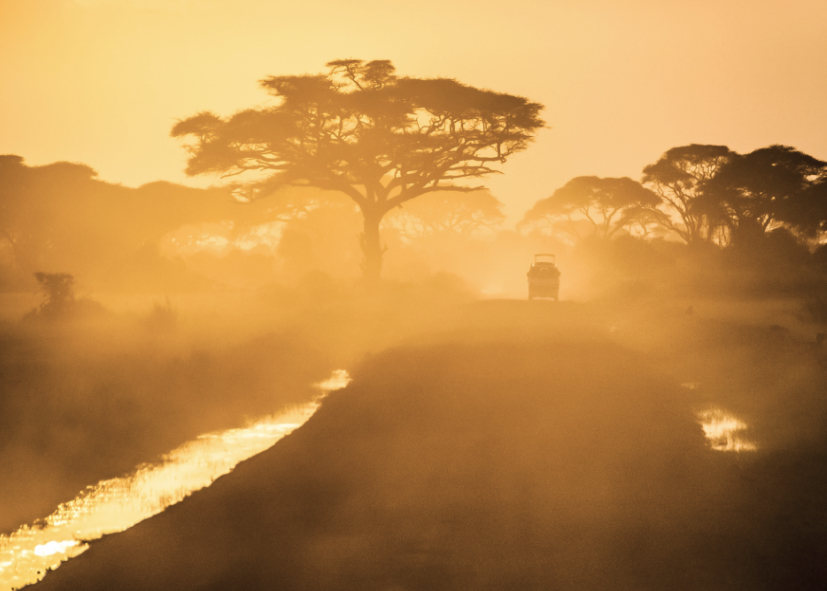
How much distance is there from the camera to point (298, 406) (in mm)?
13195

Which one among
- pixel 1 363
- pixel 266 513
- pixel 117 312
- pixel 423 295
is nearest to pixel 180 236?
pixel 423 295

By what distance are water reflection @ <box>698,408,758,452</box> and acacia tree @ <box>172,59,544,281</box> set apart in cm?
2529

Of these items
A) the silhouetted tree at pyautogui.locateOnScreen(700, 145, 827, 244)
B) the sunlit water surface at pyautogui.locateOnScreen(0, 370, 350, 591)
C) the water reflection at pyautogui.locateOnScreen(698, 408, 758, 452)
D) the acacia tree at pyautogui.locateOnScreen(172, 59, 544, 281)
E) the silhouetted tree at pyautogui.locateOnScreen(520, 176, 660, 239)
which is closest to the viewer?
the sunlit water surface at pyautogui.locateOnScreen(0, 370, 350, 591)

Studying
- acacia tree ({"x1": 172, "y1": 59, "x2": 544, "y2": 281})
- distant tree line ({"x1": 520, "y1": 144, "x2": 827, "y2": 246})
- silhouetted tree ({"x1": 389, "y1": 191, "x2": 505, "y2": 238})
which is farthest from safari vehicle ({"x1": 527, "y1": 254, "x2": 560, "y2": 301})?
silhouetted tree ({"x1": 389, "y1": 191, "x2": 505, "y2": 238})

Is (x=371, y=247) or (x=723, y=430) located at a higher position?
(x=371, y=247)

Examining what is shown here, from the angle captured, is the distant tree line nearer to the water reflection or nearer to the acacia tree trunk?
the acacia tree trunk

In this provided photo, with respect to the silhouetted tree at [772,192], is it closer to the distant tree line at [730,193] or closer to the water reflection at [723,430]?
the distant tree line at [730,193]

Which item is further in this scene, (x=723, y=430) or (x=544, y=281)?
(x=544, y=281)

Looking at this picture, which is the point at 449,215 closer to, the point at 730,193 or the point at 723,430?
the point at 730,193

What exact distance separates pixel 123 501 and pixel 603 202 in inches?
2623

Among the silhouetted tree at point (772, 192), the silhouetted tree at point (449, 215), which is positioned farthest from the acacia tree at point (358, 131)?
the silhouetted tree at point (449, 215)

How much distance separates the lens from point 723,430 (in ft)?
34.7

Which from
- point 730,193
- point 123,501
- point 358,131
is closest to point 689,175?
point 730,193

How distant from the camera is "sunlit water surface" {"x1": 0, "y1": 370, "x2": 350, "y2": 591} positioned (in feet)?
22.6
